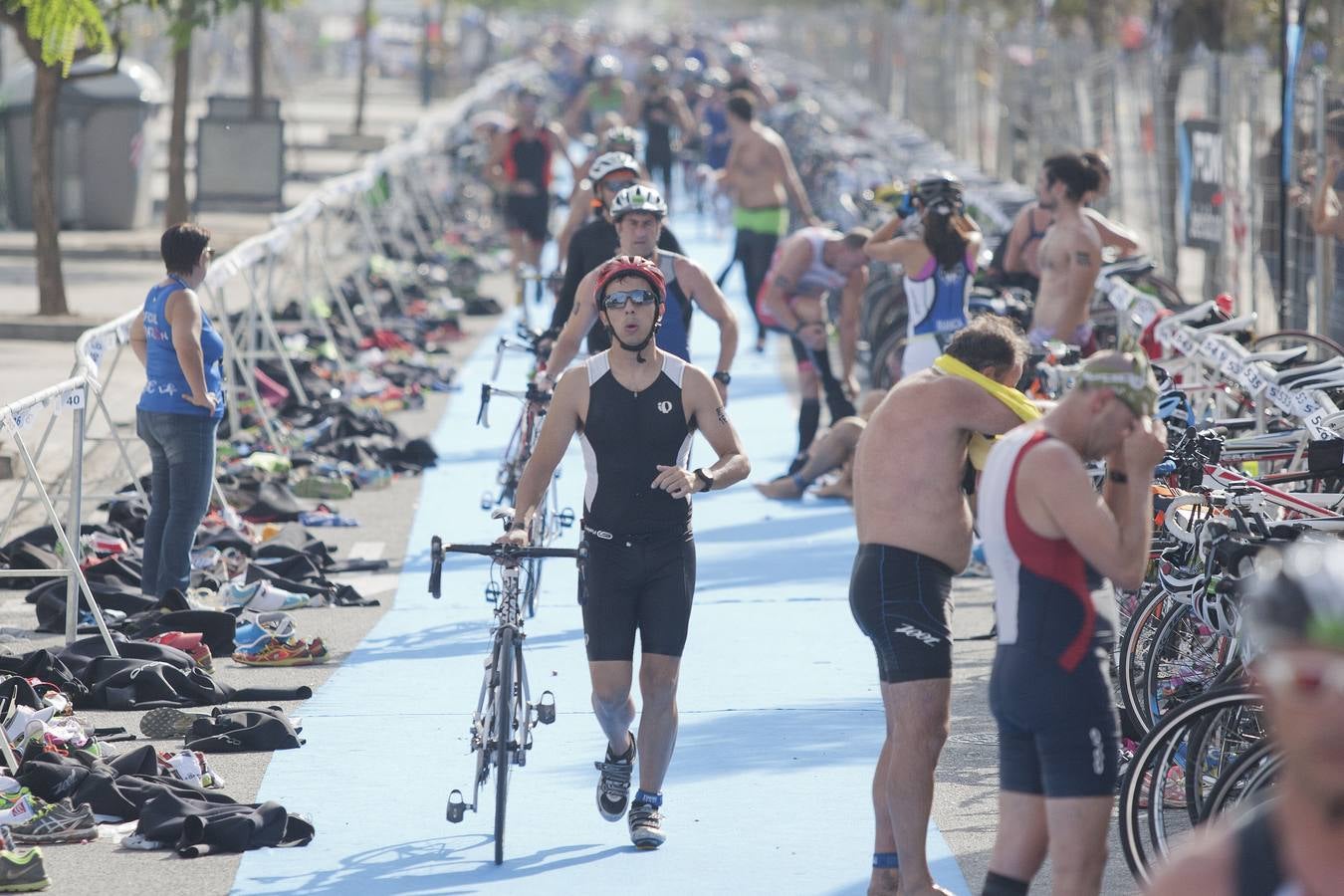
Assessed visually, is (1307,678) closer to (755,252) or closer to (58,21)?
(58,21)

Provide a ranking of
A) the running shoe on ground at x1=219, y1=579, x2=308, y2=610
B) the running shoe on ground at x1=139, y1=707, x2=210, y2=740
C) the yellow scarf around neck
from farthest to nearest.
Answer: the running shoe on ground at x1=219, y1=579, x2=308, y2=610 < the running shoe on ground at x1=139, y1=707, x2=210, y2=740 < the yellow scarf around neck

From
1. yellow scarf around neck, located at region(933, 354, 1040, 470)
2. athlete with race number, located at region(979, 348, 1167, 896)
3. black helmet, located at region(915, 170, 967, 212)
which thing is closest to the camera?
athlete with race number, located at region(979, 348, 1167, 896)

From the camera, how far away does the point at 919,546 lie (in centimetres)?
601

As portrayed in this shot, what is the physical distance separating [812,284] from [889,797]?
8.33m

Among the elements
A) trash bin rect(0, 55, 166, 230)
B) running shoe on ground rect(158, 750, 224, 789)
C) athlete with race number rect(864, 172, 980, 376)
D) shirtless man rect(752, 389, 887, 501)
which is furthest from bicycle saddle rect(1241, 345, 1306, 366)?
trash bin rect(0, 55, 166, 230)

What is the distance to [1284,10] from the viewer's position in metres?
13.0

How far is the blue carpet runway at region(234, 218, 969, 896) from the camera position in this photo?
6.64 metres

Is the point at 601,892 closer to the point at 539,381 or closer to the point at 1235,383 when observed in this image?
the point at 539,381

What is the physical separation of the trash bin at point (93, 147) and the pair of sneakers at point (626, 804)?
62.6 feet

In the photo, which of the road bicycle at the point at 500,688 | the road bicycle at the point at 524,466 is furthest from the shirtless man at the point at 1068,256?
the road bicycle at the point at 500,688

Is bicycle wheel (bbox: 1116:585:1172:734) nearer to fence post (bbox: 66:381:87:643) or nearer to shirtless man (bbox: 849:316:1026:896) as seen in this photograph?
shirtless man (bbox: 849:316:1026:896)

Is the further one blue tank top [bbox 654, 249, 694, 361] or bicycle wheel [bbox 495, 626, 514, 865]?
blue tank top [bbox 654, 249, 694, 361]

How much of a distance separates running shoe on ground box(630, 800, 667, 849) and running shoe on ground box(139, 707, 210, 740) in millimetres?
1951

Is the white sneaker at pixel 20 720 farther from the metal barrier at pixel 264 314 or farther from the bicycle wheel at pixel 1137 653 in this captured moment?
the bicycle wheel at pixel 1137 653
